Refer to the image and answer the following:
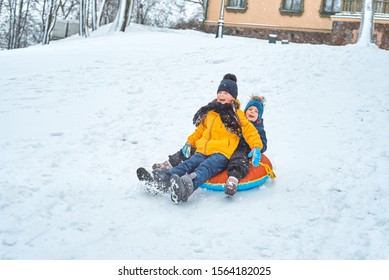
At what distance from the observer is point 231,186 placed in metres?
3.79

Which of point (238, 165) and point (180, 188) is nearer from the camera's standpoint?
point (180, 188)

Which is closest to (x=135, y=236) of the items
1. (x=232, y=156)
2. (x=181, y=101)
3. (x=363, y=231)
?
(x=232, y=156)

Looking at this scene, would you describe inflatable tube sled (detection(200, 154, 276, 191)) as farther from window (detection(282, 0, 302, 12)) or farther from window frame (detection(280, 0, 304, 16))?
window (detection(282, 0, 302, 12))

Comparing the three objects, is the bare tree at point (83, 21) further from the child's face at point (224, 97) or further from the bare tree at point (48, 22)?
the child's face at point (224, 97)

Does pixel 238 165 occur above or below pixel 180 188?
above

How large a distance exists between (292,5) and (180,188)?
2196cm

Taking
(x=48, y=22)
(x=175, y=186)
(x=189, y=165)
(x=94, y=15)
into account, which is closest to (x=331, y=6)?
(x=94, y=15)

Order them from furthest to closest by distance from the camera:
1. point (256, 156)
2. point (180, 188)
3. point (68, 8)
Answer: point (68, 8) → point (256, 156) → point (180, 188)

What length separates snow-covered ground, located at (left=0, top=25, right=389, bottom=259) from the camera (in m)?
3.07

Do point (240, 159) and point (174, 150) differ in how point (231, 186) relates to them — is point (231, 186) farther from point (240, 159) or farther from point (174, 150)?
point (174, 150)

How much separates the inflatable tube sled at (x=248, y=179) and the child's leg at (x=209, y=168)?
0.26 ft

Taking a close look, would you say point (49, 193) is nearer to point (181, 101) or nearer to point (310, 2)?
point (181, 101)

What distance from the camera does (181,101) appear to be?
769cm
